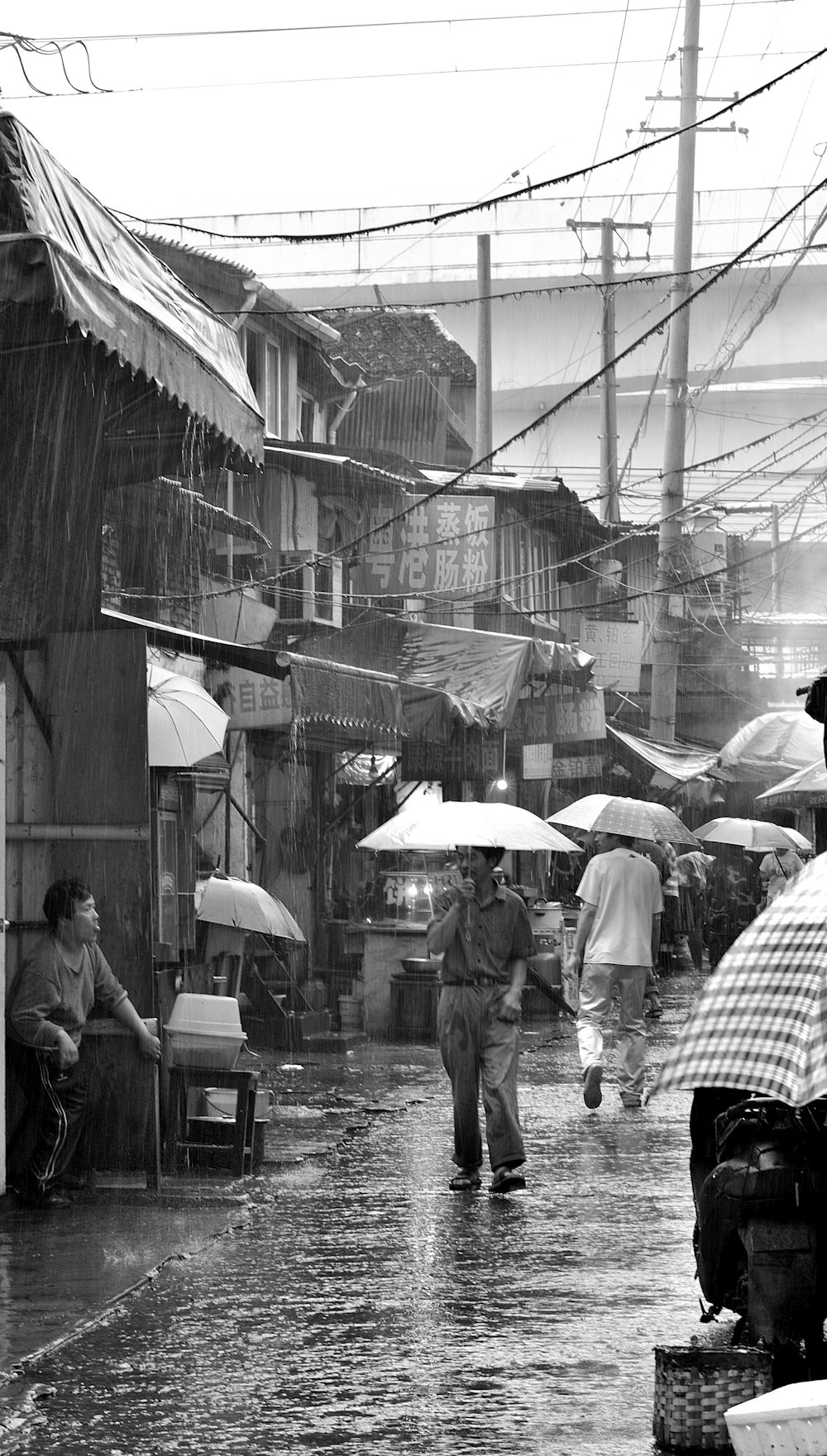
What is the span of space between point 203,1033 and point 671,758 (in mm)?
19647

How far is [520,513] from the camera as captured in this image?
3145 centimetres

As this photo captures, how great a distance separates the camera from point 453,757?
23094mm

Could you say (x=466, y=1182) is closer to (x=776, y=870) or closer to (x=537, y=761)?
(x=776, y=870)

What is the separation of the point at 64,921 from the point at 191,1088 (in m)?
→ 1.60

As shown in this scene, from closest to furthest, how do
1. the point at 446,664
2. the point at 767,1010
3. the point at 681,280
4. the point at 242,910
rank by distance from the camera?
the point at 767,1010
the point at 242,910
the point at 446,664
the point at 681,280

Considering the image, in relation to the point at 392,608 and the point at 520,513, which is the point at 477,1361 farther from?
the point at 520,513

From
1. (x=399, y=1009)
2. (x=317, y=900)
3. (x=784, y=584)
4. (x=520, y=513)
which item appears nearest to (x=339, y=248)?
(x=520, y=513)

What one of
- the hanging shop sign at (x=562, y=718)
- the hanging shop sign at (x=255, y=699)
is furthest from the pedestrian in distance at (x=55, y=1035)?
the hanging shop sign at (x=562, y=718)

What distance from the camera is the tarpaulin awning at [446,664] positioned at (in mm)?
20375

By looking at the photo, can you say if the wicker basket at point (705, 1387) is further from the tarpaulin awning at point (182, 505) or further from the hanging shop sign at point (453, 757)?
Answer: the hanging shop sign at point (453, 757)

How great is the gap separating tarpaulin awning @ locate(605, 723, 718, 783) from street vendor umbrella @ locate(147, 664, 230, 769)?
56.1ft

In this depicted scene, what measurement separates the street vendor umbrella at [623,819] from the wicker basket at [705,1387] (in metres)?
8.63

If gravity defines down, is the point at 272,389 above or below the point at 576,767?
above

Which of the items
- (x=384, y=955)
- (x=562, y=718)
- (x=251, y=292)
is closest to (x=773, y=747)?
(x=562, y=718)
